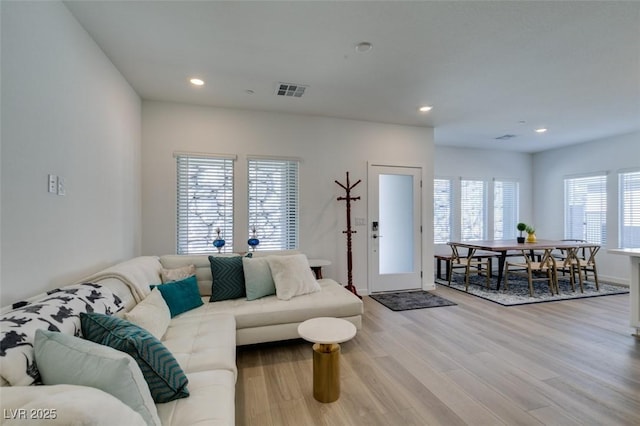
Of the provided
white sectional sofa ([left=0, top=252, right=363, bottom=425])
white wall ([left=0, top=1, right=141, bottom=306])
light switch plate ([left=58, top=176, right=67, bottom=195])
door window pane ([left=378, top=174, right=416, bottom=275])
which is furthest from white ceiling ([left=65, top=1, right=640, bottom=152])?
white sectional sofa ([left=0, top=252, right=363, bottom=425])

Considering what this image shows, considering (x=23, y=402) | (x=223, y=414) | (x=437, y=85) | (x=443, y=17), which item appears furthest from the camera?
(x=437, y=85)

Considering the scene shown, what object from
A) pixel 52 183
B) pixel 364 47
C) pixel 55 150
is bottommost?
pixel 52 183

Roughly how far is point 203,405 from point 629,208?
7.43 metres

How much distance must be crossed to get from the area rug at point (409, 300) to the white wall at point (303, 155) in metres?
0.34

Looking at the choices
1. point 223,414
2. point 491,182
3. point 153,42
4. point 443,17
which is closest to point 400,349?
point 223,414

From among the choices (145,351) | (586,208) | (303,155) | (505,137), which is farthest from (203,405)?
(586,208)

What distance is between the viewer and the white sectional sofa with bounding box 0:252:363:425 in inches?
33.9

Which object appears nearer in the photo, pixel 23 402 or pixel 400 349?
pixel 23 402

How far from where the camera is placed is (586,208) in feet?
19.8

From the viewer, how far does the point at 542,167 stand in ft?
22.6

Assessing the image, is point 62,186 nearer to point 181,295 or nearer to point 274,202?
point 181,295

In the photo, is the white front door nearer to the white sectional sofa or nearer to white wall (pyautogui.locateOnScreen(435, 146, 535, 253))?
the white sectional sofa

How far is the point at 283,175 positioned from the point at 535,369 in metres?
3.49

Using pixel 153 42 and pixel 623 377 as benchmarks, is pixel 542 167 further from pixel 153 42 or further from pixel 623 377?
pixel 153 42
